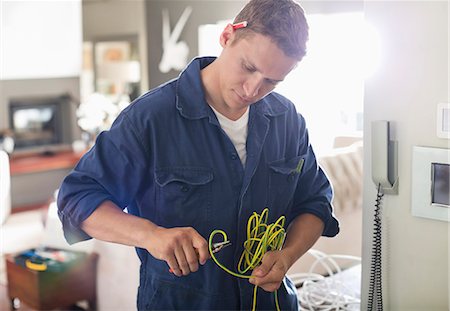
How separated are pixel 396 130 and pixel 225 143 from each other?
357 millimetres

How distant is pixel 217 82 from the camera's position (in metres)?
1.39

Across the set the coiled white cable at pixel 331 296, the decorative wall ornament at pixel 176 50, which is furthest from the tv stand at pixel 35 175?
the coiled white cable at pixel 331 296

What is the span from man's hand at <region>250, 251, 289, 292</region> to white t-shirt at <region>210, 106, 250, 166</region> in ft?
0.71

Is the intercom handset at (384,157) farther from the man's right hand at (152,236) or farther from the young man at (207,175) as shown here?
the man's right hand at (152,236)

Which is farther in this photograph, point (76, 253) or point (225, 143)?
point (76, 253)

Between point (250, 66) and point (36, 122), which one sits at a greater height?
point (250, 66)

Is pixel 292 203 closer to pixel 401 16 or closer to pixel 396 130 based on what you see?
pixel 396 130

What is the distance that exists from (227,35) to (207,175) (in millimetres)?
290

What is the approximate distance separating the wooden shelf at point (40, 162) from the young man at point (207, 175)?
492cm

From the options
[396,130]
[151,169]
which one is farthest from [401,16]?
[151,169]

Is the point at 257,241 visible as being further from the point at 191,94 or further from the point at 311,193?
the point at 191,94

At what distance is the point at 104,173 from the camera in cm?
128

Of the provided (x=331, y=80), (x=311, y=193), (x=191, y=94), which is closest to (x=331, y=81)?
(x=331, y=80)

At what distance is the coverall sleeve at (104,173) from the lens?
1.27m
